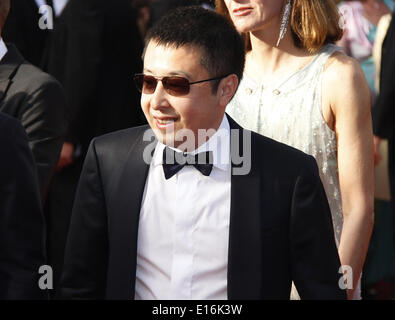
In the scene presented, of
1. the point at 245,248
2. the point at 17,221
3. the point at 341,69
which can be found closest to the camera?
the point at 17,221

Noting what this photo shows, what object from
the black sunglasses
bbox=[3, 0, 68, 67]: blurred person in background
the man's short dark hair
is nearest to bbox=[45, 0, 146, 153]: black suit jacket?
bbox=[3, 0, 68, 67]: blurred person in background

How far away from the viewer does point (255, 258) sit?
8.62ft

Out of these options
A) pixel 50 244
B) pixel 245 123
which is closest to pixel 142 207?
pixel 245 123

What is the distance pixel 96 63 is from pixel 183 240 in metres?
3.43

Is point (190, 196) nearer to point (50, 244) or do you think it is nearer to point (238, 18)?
point (238, 18)

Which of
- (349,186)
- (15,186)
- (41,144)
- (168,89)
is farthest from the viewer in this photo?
(41,144)

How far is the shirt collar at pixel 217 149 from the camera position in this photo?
9.19ft

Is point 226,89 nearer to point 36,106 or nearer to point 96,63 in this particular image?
point 36,106

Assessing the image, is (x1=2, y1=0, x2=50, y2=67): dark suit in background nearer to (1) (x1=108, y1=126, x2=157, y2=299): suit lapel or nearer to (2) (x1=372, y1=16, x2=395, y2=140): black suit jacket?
(2) (x1=372, y1=16, x2=395, y2=140): black suit jacket

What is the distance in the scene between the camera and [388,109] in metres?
5.59

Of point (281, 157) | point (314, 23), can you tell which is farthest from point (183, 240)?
point (314, 23)

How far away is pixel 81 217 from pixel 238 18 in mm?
1198

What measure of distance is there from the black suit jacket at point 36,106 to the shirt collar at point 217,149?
1.23m

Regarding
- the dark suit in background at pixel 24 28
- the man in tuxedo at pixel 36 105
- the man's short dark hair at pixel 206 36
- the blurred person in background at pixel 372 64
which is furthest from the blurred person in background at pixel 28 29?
the man's short dark hair at pixel 206 36
